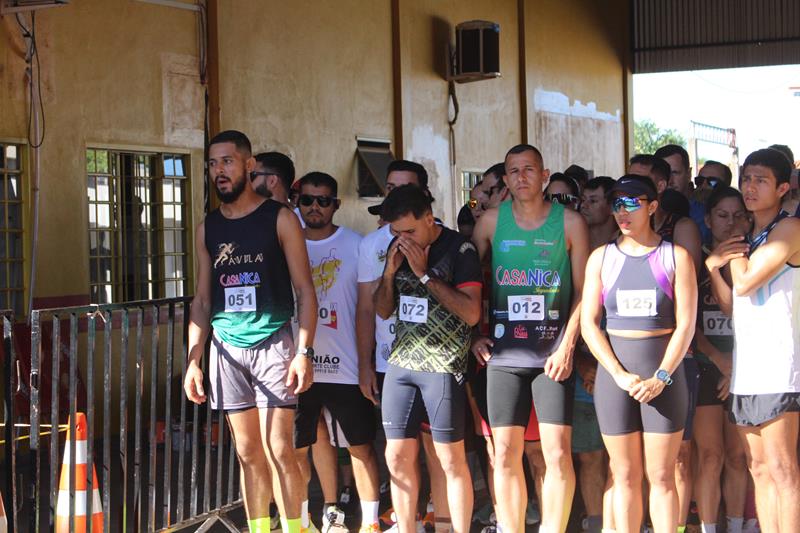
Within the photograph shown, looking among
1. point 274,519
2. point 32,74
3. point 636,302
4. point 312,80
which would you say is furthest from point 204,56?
point 636,302

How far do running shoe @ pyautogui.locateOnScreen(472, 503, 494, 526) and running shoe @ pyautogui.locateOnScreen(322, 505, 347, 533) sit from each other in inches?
32.3

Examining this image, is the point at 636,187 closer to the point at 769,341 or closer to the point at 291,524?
the point at 769,341

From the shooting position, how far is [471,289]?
5.09m

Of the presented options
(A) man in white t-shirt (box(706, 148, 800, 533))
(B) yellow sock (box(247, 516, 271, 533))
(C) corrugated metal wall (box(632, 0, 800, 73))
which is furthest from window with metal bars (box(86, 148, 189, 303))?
(C) corrugated metal wall (box(632, 0, 800, 73))

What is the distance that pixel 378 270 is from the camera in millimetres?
5617

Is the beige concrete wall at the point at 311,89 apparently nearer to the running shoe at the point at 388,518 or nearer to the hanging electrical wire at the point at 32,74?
the hanging electrical wire at the point at 32,74

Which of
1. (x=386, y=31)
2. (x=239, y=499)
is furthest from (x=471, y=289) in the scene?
(x=386, y=31)

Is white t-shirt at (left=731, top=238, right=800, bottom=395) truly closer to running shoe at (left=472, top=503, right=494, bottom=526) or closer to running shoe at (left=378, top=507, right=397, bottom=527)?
running shoe at (left=472, top=503, right=494, bottom=526)

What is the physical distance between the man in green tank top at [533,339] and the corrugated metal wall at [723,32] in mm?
13065

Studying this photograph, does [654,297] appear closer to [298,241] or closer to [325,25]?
[298,241]

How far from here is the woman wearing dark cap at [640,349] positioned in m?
4.81

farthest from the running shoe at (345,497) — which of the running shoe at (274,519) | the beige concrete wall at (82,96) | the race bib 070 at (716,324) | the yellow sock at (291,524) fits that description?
the beige concrete wall at (82,96)

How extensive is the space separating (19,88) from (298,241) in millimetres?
4280

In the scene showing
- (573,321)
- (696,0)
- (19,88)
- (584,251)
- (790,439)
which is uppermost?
(696,0)
